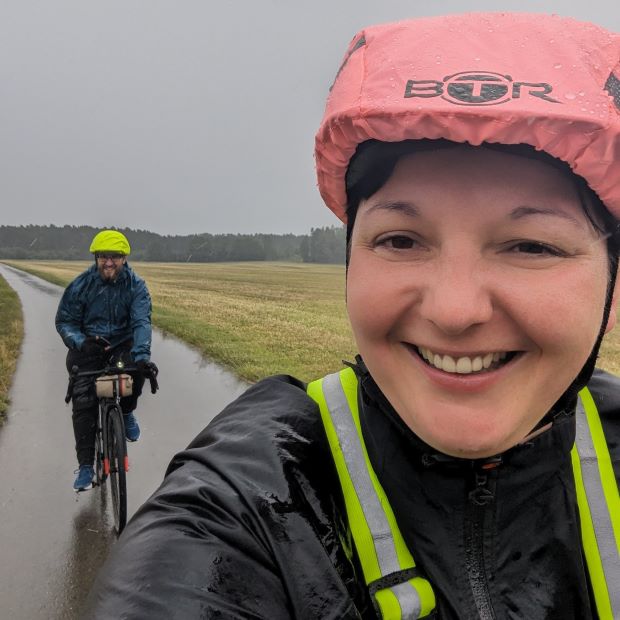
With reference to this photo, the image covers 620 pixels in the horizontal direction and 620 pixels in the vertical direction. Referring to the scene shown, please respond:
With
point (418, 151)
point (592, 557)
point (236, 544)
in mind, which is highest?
point (418, 151)

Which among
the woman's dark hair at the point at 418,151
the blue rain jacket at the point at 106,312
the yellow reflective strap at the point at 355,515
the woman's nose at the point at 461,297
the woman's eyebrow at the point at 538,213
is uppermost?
the woman's dark hair at the point at 418,151

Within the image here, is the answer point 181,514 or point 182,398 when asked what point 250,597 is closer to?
point 181,514

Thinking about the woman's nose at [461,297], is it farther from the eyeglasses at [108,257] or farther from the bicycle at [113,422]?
the eyeglasses at [108,257]

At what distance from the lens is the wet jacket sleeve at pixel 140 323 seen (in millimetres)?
5395

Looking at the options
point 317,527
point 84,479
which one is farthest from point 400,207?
point 84,479

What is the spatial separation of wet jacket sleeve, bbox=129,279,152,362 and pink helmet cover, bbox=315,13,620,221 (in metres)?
4.48

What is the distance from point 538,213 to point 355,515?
898 mm

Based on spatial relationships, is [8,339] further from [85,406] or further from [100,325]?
[85,406]

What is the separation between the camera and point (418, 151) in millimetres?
1281

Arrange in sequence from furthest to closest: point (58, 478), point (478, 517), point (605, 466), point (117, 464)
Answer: point (58, 478), point (117, 464), point (605, 466), point (478, 517)

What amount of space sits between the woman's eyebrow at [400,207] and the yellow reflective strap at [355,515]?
652mm

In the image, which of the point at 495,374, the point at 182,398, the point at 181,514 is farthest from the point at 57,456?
the point at 495,374

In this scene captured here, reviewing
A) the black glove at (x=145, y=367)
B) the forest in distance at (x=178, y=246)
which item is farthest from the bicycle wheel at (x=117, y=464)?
the forest in distance at (x=178, y=246)

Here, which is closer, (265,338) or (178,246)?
(265,338)
